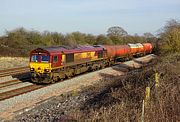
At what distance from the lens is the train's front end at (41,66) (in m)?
26.9

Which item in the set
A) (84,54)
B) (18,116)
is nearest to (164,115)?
(18,116)

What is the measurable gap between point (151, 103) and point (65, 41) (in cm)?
7178

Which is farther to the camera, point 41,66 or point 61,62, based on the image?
point 61,62

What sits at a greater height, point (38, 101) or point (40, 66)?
point (40, 66)

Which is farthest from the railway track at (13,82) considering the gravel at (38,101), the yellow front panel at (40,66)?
the gravel at (38,101)

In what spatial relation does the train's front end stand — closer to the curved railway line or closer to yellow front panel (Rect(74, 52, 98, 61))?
the curved railway line

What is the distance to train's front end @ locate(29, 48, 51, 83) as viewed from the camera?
26891 mm

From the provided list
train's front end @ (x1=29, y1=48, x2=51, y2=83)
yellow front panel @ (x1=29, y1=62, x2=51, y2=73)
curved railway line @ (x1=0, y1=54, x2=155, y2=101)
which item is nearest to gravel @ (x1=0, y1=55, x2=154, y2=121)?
curved railway line @ (x1=0, y1=54, x2=155, y2=101)

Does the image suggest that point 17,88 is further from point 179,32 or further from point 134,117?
point 179,32

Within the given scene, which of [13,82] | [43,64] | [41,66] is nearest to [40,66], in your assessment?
[41,66]

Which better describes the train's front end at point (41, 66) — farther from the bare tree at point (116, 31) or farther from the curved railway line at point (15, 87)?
the bare tree at point (116, 31)

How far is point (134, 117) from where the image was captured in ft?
29.3

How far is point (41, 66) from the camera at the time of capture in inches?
1077

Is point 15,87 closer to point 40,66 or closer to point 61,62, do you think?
point 40,66
